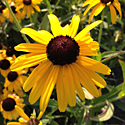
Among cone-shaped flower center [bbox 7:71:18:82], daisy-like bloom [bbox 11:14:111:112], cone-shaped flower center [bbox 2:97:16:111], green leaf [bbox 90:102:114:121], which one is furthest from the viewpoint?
cone-shaped flower center [bbox 7:71:18:82]

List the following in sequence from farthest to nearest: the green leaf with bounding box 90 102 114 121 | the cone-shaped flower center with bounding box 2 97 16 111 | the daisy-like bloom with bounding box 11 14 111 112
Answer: the cone-shaped flower center with bounding box 2 97 16 111 → the green leaf with bounding box 90 102 114 121 → the daisy-like bloom with bounding box 11 14 111 112

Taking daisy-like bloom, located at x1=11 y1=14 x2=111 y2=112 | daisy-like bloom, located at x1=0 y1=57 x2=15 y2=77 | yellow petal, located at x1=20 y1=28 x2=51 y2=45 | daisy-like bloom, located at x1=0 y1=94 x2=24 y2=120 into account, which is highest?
yellow petal, located at x1=20 y1=28 x2=51 y2=45

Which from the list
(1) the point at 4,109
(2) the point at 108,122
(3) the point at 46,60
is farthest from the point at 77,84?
(2) the point at 108,122

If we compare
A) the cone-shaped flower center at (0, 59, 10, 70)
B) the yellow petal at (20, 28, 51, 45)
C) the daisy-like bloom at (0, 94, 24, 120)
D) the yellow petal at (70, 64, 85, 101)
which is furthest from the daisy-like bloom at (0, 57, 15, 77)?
the yellow petal at (70, 64, 85, 101)

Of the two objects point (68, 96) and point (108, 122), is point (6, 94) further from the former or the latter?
point (108, 122)

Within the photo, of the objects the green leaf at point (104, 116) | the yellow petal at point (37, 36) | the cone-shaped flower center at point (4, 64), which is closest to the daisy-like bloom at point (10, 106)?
the cone-shaped flower center at point (4, 64)

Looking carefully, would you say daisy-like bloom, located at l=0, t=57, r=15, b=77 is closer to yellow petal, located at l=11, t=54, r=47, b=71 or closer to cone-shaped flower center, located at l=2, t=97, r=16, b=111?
cone-shaped flower center, located at l=2, t=97, r=16, b=111

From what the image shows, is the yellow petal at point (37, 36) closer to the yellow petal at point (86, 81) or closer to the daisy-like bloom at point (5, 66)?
the yellow petal at point (86, 81)
